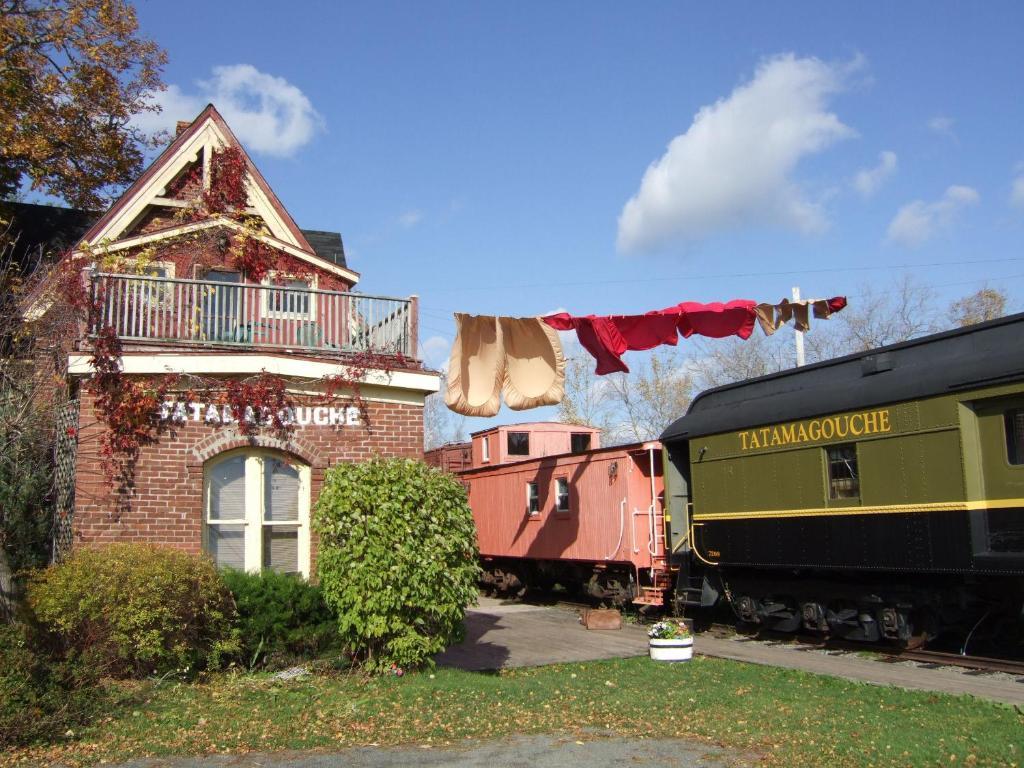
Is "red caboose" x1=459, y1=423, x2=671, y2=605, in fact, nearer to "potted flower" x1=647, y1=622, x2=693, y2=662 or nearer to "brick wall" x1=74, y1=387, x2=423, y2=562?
"potted flower" x1=647, y1=622, x2=693, y2=662

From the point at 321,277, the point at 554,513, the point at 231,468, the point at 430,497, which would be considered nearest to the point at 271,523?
the point at 231,468

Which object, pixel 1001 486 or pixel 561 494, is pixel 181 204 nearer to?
pixel 561 494

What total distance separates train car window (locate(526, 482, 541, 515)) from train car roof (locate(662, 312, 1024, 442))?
5.22 metres

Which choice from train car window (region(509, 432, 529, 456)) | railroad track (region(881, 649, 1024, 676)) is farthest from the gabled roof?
railroad track (region(881, 649, 1024, 676))

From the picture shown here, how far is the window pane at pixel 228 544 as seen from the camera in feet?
37.1

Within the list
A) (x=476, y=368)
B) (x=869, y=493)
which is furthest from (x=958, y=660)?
(x=476, y=368)

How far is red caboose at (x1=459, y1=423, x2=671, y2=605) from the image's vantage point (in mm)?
16531

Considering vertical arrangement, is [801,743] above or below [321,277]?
below

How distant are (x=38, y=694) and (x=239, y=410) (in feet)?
14.4

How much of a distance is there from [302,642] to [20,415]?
4.29 m

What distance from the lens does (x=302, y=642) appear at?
10.2 m

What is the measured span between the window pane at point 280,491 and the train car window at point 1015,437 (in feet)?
26.7

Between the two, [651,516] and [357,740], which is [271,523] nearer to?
[357,740]

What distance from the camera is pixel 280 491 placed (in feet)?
38.1
